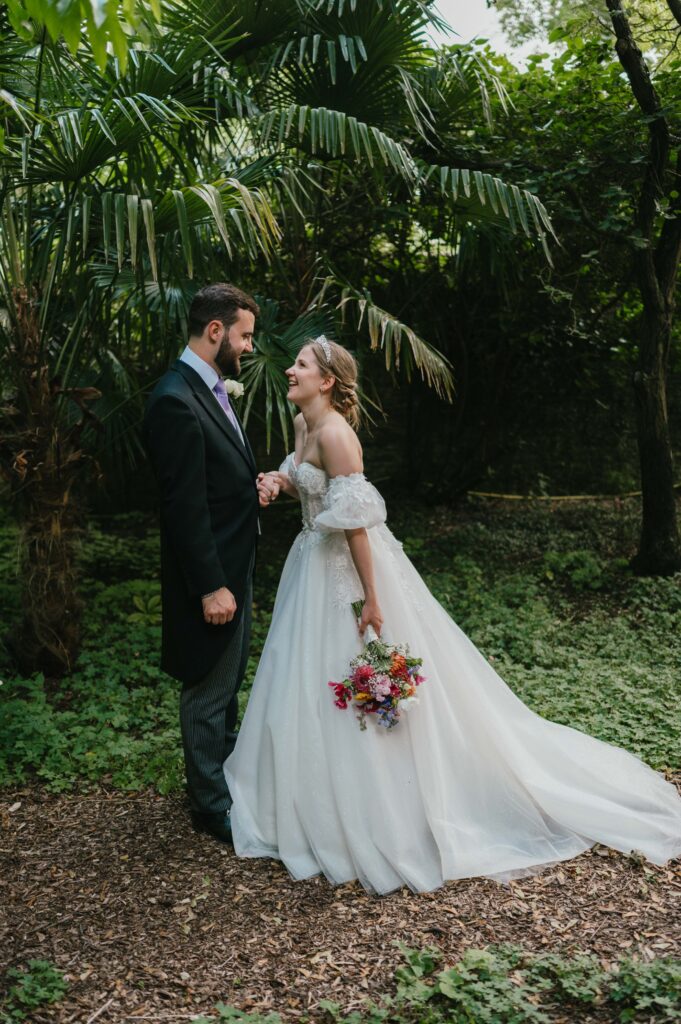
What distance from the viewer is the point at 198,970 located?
2852 mm

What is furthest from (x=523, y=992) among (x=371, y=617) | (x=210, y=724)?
(x=210, y=724)

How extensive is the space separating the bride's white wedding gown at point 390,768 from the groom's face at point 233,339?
1.68 ft

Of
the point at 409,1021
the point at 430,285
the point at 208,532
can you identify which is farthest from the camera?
the point at 430,285

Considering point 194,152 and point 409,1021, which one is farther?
point 194,152

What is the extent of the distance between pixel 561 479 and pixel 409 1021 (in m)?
7.50

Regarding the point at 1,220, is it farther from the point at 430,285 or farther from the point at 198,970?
the point at 430,285

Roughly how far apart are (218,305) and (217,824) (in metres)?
2.02

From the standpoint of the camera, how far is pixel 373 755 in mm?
3369

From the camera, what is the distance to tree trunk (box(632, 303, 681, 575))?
7.05 m

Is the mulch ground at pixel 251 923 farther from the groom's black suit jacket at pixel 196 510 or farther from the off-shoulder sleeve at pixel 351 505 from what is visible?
the off-shoulder sleeve at pixel 351 505

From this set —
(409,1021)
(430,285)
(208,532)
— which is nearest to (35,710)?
(208,532)

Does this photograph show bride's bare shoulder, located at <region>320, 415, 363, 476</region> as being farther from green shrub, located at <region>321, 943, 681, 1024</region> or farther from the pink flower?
green shrub, located at <region>321, 943, 681, 1024</region>

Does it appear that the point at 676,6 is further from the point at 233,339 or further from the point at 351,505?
the point at 351,505

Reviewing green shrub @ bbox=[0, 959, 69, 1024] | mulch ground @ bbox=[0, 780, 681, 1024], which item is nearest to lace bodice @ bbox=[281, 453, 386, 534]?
mulch ground @ bbox=[0, 780, 681, 1024]
